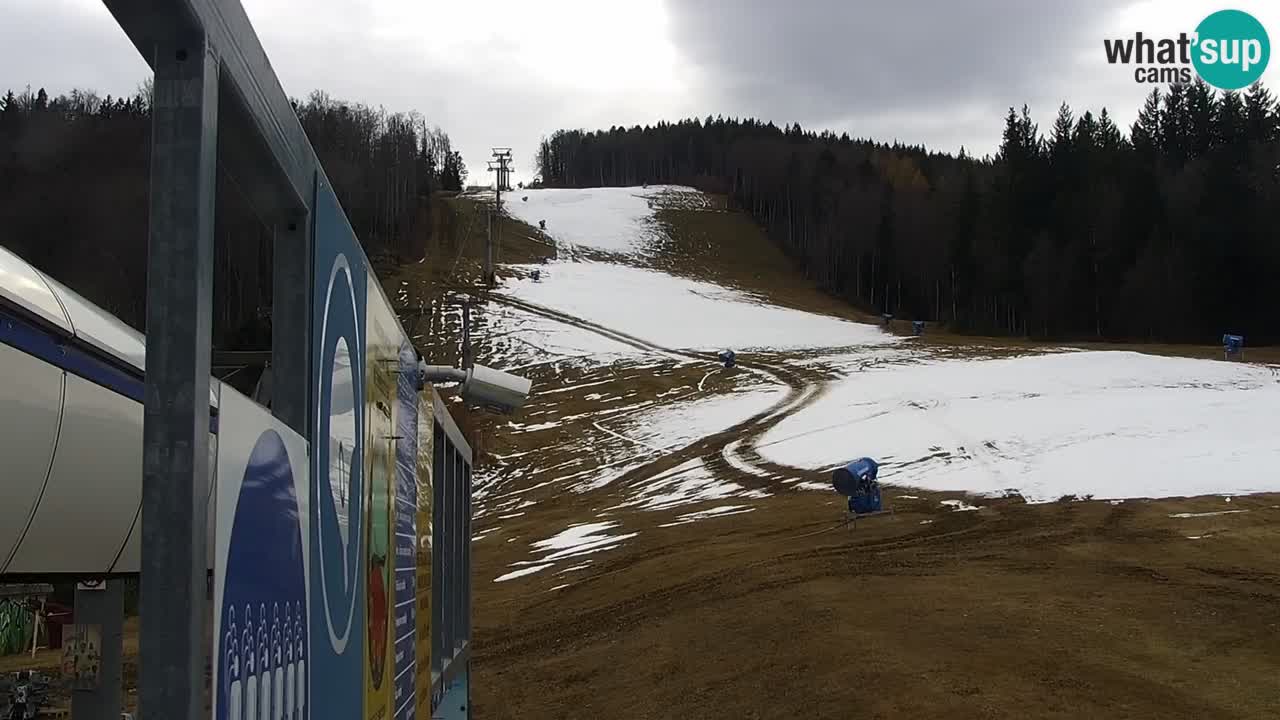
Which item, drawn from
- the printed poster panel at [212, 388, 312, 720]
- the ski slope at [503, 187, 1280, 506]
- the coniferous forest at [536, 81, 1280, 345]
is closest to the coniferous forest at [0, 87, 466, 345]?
the printed poster panel at [212, 388, 312, 720]

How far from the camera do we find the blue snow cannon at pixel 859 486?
22.2 metres

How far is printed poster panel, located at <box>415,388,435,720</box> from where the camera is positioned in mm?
4727

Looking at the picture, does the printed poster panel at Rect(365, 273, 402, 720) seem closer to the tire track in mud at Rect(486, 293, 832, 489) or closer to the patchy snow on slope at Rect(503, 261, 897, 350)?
the tire track in mud at Rect(486, 293, 832, 489)

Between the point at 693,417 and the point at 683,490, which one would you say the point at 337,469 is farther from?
the point at 693,417

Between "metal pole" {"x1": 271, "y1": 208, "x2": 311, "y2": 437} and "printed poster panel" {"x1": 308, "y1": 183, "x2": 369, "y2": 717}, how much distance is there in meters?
0.03

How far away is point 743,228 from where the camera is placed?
109 meters

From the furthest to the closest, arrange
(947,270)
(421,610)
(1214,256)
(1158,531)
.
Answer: (947,270)
(1214,256)
(1158,531)
(421,610)

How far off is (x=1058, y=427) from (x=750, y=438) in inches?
337

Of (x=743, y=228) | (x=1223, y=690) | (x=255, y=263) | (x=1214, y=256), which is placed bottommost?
(x=1223, y=690)

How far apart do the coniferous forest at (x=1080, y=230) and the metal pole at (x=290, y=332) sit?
66.5 metres

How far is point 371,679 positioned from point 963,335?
6291 cm

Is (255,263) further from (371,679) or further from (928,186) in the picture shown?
(928,186)

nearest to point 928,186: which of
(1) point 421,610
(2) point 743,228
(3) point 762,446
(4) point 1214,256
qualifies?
(2) point 743,228

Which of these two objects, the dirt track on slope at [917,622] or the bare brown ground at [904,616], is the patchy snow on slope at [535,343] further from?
the dirt track on slope at [917,622]
